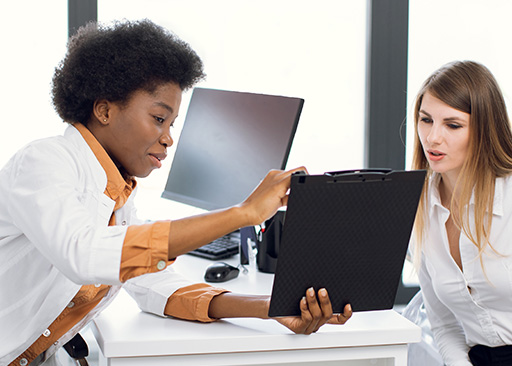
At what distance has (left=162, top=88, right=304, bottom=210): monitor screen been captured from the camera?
5.69 ft

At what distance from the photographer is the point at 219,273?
1645mm

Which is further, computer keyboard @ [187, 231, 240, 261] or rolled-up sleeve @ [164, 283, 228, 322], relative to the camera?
computer keyboard @ [187, 231, 240, 261]

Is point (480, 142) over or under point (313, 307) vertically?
over

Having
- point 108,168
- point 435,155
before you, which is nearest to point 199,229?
point 108,168

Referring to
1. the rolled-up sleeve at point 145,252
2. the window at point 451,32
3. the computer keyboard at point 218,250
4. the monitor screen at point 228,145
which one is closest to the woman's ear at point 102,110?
the rolled-up sleeve at point 145,252

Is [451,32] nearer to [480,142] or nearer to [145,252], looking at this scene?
[480,142]

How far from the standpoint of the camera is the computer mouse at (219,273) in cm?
164

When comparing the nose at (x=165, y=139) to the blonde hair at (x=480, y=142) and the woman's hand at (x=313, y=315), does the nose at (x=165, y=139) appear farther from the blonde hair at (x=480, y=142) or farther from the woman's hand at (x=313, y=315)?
the blonde hair at (x=480, y=142)

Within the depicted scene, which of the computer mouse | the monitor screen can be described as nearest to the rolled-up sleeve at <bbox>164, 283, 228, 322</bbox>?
the computer mouse

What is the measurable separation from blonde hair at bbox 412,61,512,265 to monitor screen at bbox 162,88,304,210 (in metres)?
0.47

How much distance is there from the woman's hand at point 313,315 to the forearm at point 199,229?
22cm

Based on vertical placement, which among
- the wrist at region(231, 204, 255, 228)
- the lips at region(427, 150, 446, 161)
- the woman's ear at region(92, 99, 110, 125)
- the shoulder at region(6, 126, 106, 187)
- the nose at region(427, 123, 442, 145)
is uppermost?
the woman's ear at region(92, 99, 110, 125)

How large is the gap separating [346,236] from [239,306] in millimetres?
294

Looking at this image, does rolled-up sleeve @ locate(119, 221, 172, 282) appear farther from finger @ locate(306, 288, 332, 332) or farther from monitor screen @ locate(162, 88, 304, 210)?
monitor screen @ locate(162, 88, 304, 210)
